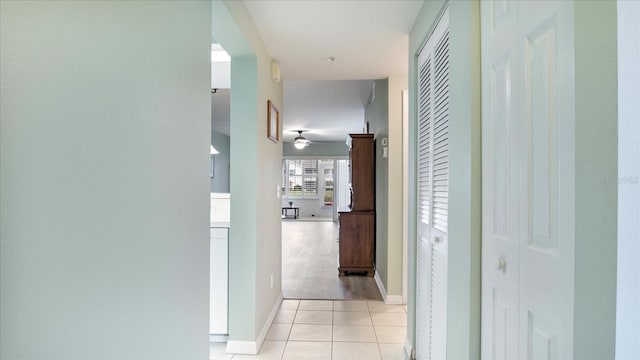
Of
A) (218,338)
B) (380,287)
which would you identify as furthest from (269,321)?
(380,287)

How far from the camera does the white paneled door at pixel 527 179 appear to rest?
2.54 ft

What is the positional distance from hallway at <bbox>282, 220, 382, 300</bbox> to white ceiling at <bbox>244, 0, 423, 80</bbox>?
7.65 feet

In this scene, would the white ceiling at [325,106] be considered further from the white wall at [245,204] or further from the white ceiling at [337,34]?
the white wall at [245,204]

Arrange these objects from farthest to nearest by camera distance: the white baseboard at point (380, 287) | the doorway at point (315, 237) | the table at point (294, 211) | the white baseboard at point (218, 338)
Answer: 1. the table at point (294, 211)
2. the doorway at point (315, 237)
3. the white baseboard at point (380, 287)
4. the white baseboard at point (218, 338)

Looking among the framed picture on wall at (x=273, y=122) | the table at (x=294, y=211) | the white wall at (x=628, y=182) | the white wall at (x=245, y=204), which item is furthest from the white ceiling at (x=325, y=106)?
the white wall at (x=628, y=182)

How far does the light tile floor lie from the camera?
236 cm

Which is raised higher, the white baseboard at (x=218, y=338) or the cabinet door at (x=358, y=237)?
the cabinet door at (x=358, y=237)

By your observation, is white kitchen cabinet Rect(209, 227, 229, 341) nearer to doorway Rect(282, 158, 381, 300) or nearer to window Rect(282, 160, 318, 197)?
A: doorway Rect(282, 158, 381, 300)

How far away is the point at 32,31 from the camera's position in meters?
0.64

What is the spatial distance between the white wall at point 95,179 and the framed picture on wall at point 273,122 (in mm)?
1472

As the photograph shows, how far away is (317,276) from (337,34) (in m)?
3.07

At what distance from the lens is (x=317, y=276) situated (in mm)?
4430

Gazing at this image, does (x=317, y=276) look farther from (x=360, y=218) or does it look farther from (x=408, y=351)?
(x=408, y=351)

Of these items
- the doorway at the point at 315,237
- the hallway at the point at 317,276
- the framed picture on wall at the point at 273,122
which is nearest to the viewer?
the framed picture on wall at the point at 273,122
